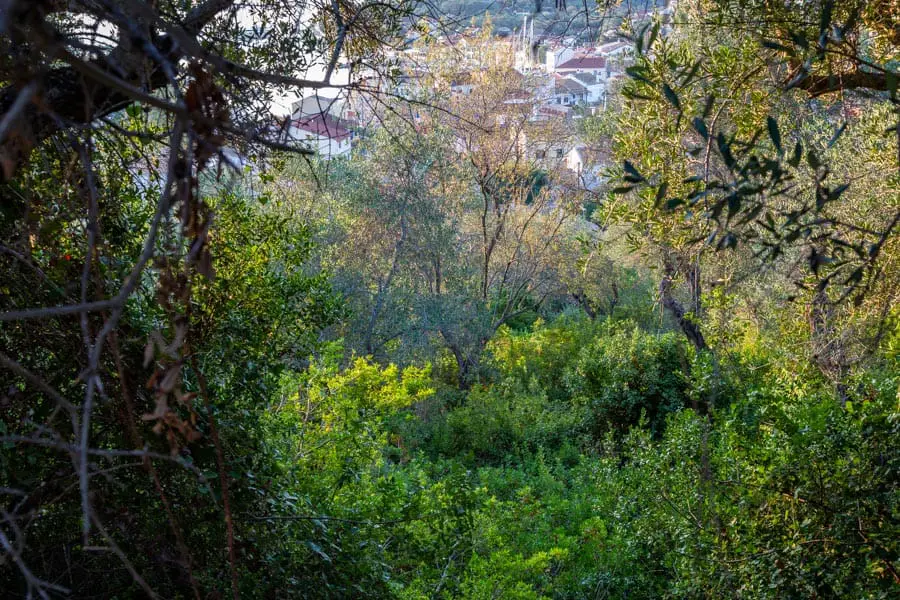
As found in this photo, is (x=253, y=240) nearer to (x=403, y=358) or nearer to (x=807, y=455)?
(x=807, y=455)

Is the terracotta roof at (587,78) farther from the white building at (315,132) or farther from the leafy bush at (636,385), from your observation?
the white building at (315,132)

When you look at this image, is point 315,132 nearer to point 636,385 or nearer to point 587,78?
point 636,385

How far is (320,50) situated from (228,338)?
1.61 m

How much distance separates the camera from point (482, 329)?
45.1ft

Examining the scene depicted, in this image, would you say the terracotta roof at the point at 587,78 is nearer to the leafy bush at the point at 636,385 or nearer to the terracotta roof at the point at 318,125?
the leafy bush at the point at 636,385

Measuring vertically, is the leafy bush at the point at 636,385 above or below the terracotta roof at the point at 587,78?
below

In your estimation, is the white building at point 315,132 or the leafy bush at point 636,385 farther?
the leafy bush at point 636,385

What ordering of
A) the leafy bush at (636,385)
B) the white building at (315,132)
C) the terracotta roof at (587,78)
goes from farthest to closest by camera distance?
the terracotta roof at (587,78), the leafy bush at (636,385), the white building at (315,132)

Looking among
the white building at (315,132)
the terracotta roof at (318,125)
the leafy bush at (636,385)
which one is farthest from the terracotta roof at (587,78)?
the terracotta roof at (318,125)

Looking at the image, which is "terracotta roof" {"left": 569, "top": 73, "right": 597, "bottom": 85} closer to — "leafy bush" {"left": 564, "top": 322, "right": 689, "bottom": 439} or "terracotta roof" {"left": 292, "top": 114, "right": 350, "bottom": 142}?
"leafy bush" {"left": 564, "top": 322, "right": 689, "bottom": 439}

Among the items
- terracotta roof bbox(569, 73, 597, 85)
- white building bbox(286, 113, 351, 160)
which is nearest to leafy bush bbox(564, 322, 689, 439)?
white building bbox(286, 113, 351, 160)

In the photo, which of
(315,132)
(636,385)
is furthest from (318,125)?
(636,385)

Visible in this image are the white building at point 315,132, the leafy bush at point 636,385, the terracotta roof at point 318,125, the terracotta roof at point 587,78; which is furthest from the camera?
the terracotta roof at point 587,78

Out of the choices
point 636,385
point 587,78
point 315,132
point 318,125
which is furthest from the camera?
point 587,78
